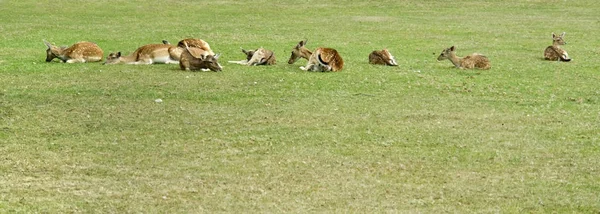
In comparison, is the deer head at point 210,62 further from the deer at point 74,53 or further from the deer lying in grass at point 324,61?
the deer at point 74,53

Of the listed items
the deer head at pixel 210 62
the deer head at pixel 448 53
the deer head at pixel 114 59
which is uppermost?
the deer head at pixel 210 62

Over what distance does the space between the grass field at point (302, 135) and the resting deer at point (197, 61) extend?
0.22 m

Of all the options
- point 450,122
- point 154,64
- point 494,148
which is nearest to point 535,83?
point 450,122

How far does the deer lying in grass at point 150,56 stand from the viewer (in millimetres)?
15609

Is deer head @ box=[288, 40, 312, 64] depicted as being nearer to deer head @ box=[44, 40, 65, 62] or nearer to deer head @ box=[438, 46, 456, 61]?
deer head @ box=[438, 46, 456, 61]

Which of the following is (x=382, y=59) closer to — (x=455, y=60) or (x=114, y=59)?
(x=455, y=60)

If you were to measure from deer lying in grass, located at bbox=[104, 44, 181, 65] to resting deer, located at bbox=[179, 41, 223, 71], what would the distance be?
2.71 ft

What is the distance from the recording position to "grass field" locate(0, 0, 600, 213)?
24.2ft

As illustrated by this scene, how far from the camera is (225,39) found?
21062 mm

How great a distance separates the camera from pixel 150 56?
15625mm

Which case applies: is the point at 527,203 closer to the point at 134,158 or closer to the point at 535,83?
the point at 134,158

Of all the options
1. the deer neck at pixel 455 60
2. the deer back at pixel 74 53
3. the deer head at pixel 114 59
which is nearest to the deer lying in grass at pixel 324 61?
the deer neck at pixel 455 60

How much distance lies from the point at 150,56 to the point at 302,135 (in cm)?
650

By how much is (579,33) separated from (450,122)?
14.5 metres
